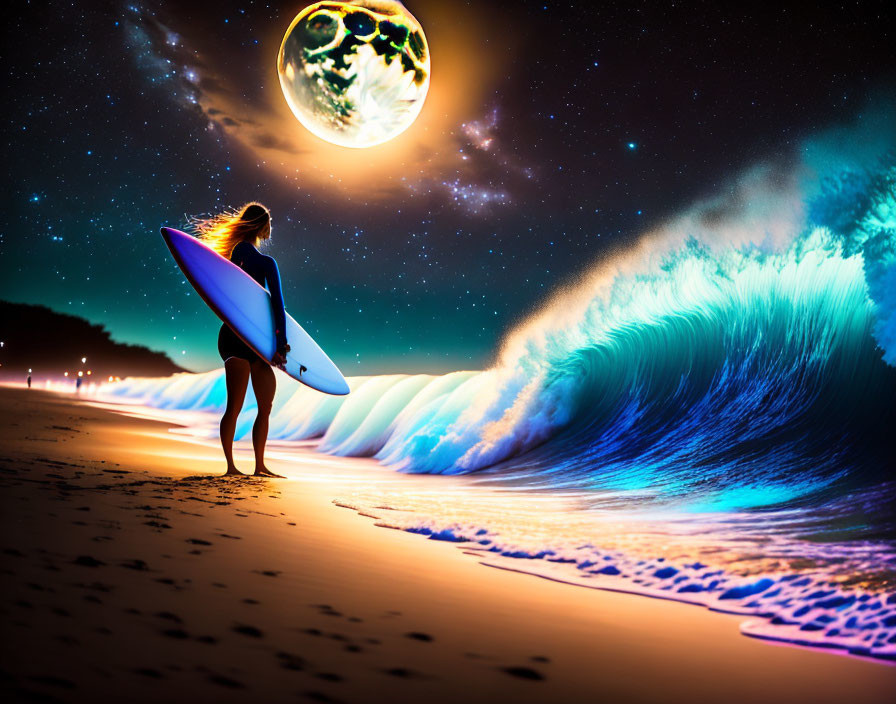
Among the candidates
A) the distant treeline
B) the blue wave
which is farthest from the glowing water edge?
the distant treeline

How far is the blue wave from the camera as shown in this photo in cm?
526

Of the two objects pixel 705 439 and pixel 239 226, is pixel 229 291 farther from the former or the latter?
pixel 705 439

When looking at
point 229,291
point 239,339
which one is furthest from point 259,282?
point 239,339

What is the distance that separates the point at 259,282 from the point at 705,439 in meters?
4.45

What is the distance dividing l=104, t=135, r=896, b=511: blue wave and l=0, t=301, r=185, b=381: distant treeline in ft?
183

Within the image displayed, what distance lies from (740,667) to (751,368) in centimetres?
622

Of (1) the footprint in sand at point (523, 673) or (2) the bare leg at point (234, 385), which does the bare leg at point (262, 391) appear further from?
(1) the footprint in sand at point (523, 673)

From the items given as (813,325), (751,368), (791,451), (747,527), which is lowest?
(747,527)

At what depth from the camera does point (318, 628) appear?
58.0 inches

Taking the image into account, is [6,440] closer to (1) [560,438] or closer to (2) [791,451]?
(1) [560,438]

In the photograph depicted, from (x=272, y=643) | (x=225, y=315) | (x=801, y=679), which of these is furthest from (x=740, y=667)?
(x=225, y=315)

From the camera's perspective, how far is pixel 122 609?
4.59 feet

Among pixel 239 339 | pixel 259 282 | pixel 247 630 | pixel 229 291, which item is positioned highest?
pixel 259 282

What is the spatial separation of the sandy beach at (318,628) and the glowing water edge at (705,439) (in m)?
0.34
